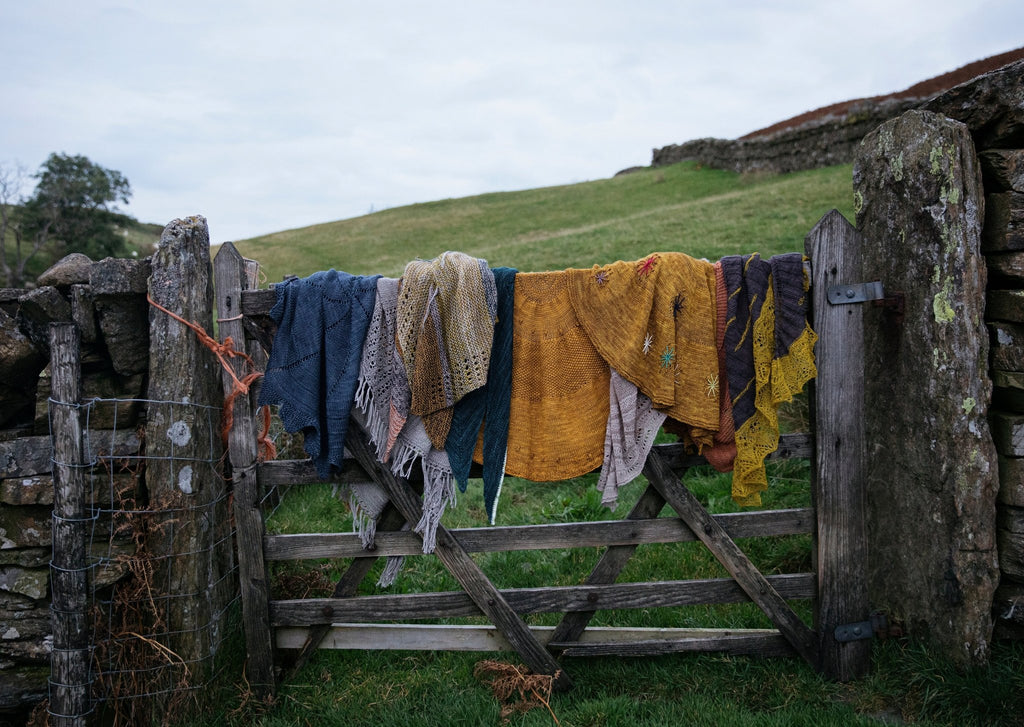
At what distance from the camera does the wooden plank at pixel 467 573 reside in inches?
135

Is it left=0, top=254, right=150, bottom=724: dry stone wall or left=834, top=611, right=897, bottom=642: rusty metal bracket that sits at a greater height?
left=0, top=254, right=150, bottom=724: dry stone wall

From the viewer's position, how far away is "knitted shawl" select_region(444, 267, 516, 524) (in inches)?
130

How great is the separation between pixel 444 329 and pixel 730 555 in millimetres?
1831

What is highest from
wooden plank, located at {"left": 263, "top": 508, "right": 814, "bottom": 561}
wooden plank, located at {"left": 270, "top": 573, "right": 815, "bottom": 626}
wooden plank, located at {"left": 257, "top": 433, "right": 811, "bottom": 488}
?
wooden plank, located at {"left": 257, "top": 433, "right": 811, "bottom": 488}

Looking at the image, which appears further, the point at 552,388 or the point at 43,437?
the point at 43,437

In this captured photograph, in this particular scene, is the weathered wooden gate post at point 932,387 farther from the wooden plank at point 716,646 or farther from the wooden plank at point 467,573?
the wooden plank at point 467,573

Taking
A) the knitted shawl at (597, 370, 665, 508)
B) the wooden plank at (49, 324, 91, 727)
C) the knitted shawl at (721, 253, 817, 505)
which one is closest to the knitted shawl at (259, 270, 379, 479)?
the wooden plank at (49, 324, 91, 727)

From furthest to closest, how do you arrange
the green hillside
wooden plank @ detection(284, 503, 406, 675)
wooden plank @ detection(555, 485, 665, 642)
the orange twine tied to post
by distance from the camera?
the green hillside < wooden plank @ detection(284, 503, 406, 675) < wooden plank @ detection(555, 485, 665, 642) < the orange twine tied to post

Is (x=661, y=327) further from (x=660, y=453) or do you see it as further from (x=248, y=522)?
(x=248, y=522)

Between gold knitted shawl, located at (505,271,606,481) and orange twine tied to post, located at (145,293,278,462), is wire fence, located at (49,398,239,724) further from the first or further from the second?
gold knitted shawl, located at (505,271,606,481)

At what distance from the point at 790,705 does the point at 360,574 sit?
2241 mm

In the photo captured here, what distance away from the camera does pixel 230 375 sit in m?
3.43

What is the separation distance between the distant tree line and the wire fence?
30.6 meters

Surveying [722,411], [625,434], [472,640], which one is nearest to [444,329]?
[625,434]
